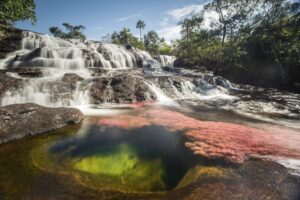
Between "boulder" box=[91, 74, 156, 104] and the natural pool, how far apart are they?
5196 mm

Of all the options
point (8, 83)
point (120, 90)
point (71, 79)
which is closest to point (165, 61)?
point (120, 90)

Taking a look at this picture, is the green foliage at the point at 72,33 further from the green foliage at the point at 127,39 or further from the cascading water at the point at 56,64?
the cascading water at the point at 56,64

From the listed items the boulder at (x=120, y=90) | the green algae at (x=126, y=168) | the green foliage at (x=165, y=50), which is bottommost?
the green algae at (x=126, y=168)

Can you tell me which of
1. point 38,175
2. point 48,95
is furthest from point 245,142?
point 48,95

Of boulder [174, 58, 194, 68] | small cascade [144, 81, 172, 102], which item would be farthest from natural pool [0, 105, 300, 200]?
boulder [174, 58, 194, 68]

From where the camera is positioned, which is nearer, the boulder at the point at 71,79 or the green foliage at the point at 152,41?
the boulder at the point at 71,79

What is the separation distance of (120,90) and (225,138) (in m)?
8.40

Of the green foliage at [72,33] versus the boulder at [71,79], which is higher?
the green foliage at [72,33]

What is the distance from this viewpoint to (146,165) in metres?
4.81

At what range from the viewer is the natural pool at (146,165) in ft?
12.2

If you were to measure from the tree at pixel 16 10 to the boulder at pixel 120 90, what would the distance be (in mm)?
8643

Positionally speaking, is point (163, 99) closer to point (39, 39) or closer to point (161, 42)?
point (39, 39)

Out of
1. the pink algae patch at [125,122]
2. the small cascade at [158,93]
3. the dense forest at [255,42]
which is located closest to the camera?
the pink algae patch at [125,122]

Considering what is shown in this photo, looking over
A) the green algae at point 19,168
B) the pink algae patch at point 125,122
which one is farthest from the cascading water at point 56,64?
the green algae at point 19,168
